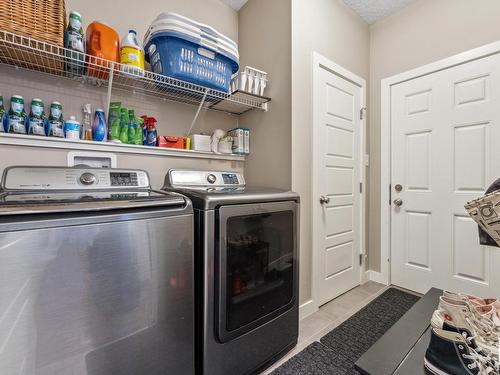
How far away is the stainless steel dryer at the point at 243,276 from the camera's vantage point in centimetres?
116

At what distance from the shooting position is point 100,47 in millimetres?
1356

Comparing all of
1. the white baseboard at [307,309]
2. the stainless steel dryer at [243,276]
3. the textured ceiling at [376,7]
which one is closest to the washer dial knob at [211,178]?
the stainless steel dryer at [243,276]

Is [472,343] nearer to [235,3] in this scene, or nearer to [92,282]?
[92,282]

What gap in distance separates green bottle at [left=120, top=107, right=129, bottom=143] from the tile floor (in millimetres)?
1721

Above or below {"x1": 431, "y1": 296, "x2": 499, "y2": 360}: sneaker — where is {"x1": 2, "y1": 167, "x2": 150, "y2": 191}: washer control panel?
above

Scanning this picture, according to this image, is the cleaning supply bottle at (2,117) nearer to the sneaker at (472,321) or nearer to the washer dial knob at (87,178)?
the washer dial knob at (87,178)

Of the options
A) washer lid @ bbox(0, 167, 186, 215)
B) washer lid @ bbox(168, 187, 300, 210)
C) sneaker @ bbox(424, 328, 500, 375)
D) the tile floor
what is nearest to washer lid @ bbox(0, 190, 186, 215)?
washer lid @ bbox(0, 167, 186, 215)

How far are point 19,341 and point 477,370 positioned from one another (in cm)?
134

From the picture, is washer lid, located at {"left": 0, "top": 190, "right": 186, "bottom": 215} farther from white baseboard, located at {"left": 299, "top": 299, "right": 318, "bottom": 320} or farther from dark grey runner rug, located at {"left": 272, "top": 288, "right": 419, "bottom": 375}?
white baseboard, located at {"left": 299, "top": 299, "right": 318, "bottom": 320}

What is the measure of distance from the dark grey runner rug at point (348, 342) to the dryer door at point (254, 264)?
1.08ft

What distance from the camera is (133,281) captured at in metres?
0.94

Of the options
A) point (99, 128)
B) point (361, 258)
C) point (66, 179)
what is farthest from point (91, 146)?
point (361, 258)

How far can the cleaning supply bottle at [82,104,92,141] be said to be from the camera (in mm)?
1511

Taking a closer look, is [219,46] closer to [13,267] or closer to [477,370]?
[13,267]
